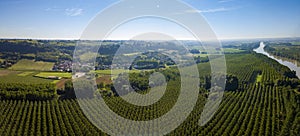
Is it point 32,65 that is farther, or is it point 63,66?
point 32,65

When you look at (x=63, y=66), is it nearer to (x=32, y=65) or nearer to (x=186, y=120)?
(x=32, y=65)

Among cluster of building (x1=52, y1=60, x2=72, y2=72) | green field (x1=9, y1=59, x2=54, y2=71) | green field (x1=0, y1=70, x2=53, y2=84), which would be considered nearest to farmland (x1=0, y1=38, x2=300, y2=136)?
green field (x1=0, y1=70, x2=53, y2=84)

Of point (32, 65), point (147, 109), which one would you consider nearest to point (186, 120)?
point (147, 109)

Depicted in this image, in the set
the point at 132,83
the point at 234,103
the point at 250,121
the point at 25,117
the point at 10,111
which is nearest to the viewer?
the point at 250,121

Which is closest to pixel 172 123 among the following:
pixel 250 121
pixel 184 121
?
pixel 184 121

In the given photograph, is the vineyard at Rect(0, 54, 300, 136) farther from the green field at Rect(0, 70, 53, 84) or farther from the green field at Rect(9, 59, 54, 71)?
the green field at Rect(9, 59, 54, 71)

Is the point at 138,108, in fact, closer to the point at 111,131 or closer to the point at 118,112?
the point at 118,112
